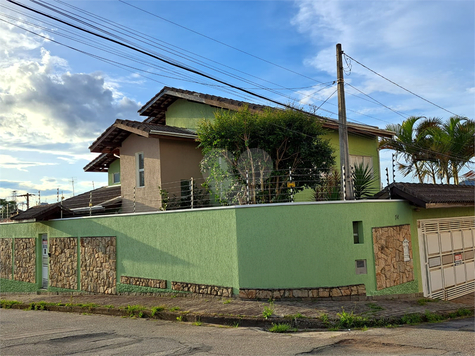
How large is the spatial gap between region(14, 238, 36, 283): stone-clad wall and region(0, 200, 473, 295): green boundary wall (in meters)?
8.13

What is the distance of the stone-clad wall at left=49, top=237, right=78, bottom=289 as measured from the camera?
662 inches

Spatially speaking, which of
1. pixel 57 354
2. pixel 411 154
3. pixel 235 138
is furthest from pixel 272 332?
pixel 411 154

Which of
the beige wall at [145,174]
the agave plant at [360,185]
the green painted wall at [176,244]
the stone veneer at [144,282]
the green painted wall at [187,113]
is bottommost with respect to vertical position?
the stone veneer at [144,282]

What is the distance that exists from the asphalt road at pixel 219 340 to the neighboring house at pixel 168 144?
20.4 ft

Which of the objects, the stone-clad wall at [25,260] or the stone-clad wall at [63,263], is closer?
the stone-clad wall at [63,263]

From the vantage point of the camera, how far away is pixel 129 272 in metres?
14.5

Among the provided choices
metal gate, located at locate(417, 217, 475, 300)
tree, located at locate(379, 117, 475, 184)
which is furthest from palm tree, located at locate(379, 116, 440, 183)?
metal gate, located at locate(417, 217, 475, 300)

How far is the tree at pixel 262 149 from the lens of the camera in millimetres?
13969

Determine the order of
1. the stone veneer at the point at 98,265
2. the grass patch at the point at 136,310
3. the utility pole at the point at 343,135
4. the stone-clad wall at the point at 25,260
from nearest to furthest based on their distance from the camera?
1. the grass patch at the point at 136,310
2. the utility pole at the point at 343,135
3. the stone veneer at the point at 98,265
4. the stone-clad wall at the point at 25,260

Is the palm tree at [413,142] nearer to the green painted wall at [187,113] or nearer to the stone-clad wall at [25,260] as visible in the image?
the green painted wall at [187,113]

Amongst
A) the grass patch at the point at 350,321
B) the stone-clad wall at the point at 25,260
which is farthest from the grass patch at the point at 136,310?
the stone-clad wall at the point at 25,260

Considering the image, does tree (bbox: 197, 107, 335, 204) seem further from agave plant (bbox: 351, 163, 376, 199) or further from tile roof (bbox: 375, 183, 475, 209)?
tile roof (bbox: 375, 183, 475, 209)

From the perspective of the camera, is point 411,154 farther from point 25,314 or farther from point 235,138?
point 25,314

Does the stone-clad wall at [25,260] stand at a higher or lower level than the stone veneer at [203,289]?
higher
